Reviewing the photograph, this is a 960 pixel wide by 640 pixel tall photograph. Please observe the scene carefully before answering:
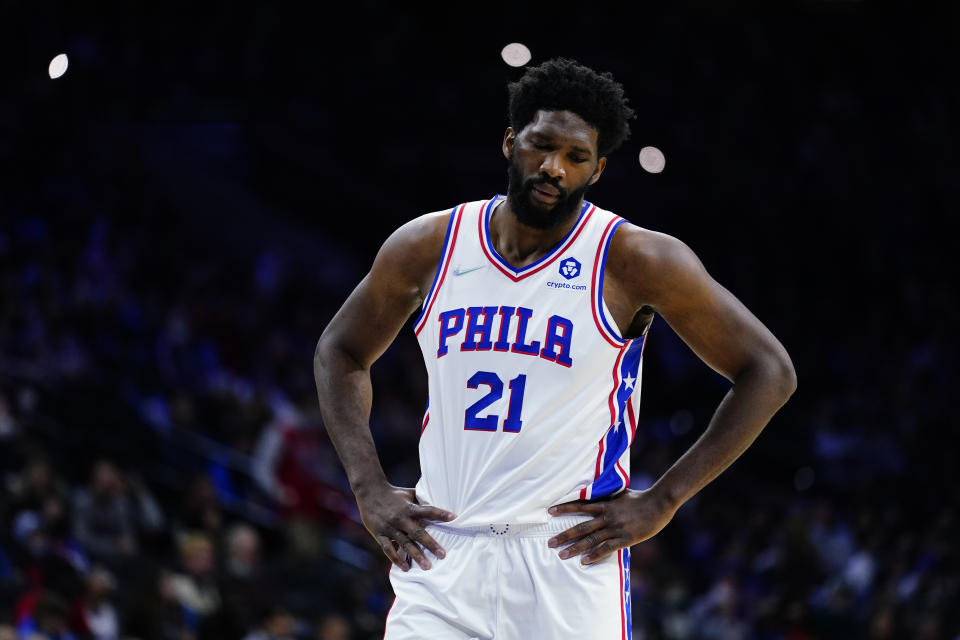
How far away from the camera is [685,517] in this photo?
1358 cm

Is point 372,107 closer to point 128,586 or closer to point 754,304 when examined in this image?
point 754,304

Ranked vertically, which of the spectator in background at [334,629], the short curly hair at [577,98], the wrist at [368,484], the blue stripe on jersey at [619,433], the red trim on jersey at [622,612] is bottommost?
the spectator in background at [334,629]

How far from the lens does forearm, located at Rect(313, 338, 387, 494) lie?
4.29 m

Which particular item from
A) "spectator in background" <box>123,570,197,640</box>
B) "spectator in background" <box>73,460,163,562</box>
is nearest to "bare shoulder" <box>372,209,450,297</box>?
"spectator in background" <box>123,570,197,640</box>

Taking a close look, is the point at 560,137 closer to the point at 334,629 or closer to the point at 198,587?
the point at 334,629

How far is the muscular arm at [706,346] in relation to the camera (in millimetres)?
3986

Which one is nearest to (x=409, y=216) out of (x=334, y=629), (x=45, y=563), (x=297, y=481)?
(x=297, y=481)

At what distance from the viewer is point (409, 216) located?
19250 mm

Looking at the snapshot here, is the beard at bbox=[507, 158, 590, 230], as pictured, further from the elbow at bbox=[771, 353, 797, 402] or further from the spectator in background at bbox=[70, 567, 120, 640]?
the spectator in background at bbox=[70, 567, 120, 640]

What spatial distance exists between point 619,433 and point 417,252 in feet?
2.90

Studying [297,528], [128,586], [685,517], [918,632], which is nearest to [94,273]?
[297,528]

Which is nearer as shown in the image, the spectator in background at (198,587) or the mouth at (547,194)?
the mouth at (547,194)

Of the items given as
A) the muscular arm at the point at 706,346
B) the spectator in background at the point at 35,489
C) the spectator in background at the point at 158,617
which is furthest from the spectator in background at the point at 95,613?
the muscular arm at the point at 706,346

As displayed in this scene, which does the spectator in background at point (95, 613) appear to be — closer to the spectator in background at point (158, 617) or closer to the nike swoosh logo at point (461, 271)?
the spectator in background at point (158, 617)
